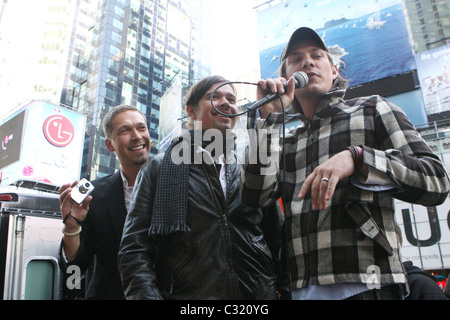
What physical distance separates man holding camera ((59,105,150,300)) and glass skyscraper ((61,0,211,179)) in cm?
3262

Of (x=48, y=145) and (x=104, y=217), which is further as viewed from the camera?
(x=48, y=145)

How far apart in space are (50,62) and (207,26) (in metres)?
18.4

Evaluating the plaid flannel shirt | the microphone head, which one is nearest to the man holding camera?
the plaid flannel shirt

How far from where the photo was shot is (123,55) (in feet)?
128

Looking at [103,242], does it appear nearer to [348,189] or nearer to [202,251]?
[202,251]

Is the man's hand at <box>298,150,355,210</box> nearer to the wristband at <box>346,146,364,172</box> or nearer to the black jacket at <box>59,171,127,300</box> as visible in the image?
the wristband at <box>346,146,364,172</box>

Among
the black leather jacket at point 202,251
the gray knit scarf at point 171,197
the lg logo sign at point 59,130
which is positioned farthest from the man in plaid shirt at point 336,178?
the lg logo sign at point 59,130

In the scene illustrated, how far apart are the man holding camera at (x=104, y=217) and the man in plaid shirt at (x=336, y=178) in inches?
43.9

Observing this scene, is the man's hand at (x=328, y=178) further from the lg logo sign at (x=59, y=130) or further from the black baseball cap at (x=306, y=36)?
the lg logo sign at (x=59, y=130)

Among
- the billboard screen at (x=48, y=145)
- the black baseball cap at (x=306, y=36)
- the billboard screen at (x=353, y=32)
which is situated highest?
the billboard screen at (x=353, y=32)

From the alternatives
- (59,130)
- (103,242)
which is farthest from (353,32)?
(103,242)

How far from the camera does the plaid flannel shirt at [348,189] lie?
118 cm

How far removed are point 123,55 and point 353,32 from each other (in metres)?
27.5

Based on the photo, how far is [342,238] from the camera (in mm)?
1266
